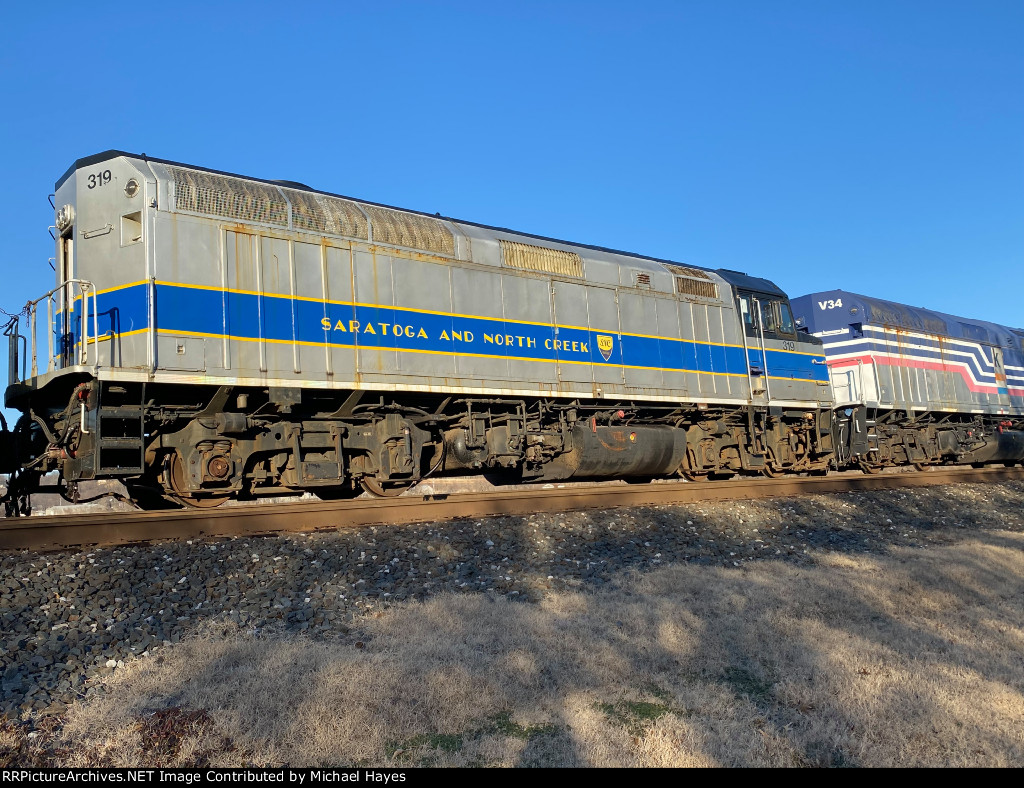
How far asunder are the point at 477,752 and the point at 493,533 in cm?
483

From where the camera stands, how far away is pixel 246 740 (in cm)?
337

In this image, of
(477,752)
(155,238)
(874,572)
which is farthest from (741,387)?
(477,752)

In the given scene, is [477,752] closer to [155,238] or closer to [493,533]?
[493,533]

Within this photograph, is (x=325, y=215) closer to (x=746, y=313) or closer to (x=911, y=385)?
(x=746, y=313)

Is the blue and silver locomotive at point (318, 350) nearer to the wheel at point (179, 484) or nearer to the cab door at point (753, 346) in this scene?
the wheel at point (179, 484)

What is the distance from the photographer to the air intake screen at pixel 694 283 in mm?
14047

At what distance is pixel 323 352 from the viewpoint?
9.30m

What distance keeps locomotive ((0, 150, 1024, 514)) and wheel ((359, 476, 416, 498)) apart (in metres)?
0.05

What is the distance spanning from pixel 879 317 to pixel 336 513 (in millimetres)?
16826

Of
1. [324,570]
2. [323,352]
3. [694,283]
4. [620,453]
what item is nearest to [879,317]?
[694,283]

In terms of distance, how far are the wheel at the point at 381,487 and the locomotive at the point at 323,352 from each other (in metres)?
0.05

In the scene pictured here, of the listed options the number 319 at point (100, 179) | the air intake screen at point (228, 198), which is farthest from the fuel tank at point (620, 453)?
the number 319 at point (100, 179)

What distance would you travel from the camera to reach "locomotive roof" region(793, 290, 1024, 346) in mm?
19672

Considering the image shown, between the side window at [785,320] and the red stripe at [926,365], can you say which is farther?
the red stripe at [926,365]
